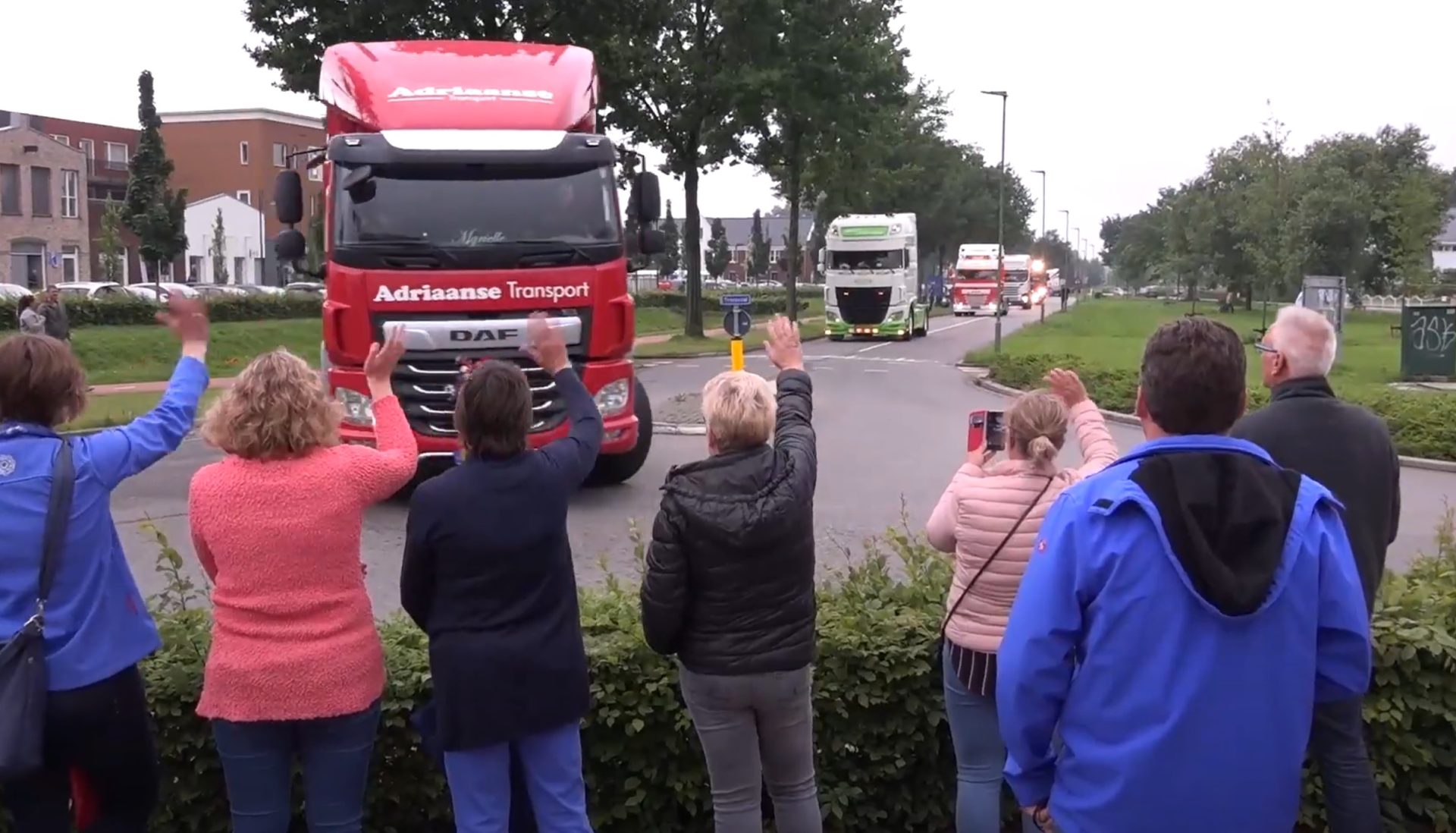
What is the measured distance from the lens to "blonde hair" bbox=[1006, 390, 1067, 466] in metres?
3.78

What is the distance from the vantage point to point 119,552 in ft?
11.4

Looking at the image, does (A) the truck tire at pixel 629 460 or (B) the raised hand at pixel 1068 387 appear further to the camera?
(A) the truck tire at pixel 629 460

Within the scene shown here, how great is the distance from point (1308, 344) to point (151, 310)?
32.8m

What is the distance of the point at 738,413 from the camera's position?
11.7 feet

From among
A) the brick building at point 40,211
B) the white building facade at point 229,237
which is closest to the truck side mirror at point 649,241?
the brick building at point 40,211

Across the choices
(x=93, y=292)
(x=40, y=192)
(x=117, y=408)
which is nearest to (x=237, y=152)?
(x=40, y=192)

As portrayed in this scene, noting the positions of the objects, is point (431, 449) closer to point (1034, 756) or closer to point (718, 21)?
point (1034, 756)

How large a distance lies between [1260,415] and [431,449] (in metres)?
7.18

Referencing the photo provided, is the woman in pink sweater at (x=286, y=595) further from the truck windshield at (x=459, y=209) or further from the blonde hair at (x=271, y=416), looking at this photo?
the truck windshield at (x=459, y=209)

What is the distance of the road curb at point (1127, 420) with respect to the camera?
47.6ft

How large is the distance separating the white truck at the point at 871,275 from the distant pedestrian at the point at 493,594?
3586cm

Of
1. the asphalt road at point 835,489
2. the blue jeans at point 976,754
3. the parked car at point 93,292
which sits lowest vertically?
the asphalt road at point 835,489

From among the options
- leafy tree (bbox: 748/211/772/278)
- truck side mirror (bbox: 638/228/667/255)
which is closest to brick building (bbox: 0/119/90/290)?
leafy tree (bbox: 748/211/772/278)

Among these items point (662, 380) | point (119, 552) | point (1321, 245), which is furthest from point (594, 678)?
point (1321, 245)
